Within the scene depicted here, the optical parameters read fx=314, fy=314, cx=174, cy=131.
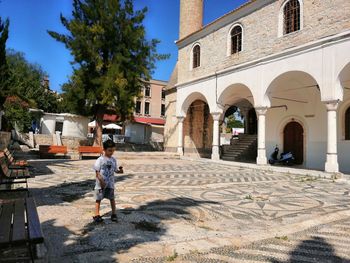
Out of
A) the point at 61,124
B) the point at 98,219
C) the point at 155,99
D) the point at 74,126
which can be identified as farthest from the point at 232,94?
the point at 155,99

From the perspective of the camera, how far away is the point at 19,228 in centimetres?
299

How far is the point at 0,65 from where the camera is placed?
1388 cm

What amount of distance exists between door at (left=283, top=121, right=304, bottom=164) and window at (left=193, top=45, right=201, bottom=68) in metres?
7.83

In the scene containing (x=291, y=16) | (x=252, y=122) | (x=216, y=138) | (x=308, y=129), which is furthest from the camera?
(x=252, y=122)

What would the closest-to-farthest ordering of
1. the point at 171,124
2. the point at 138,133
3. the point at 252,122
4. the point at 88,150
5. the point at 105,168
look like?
1. the point at 105,168
2. the point at 88,150
3. the point at 252,122
4. the point at 171,124
5. the point at 138,133

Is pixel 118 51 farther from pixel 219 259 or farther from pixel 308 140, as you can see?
pixel 219 259

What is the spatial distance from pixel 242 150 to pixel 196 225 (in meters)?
18.5

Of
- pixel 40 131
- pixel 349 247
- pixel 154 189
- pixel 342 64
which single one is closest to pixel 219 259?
pixel 349 247

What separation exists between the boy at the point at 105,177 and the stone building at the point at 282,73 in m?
10.7

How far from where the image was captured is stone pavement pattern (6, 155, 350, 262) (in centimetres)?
371

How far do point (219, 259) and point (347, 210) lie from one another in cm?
406

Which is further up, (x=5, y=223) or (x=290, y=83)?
(x=290, y=83)

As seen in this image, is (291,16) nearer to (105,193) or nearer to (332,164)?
(332,164)

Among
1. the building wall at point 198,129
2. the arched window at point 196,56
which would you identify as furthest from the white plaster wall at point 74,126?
the arched window at point 196,56
